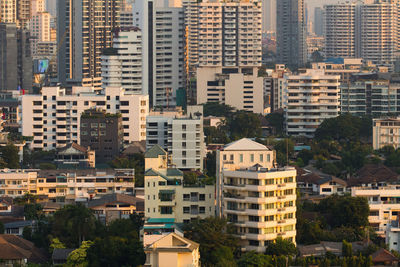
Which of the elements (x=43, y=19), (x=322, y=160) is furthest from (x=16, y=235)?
(x=43, y=19)

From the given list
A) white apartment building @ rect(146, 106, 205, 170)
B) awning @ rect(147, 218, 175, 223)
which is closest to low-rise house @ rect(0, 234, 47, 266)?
awning @ rect(147, 218, 175, 223)

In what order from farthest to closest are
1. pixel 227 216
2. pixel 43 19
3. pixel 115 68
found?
pixel 43 19 < pixel 115 68 < pixel 227 216

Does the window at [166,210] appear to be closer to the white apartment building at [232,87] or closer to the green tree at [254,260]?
the green tree at [254,260]

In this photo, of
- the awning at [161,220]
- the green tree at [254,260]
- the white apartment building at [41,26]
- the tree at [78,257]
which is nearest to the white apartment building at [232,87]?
the awning at [161,220]

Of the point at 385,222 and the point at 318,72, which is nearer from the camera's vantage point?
the point at 385,222

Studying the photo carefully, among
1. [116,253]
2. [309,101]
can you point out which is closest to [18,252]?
[116,253]

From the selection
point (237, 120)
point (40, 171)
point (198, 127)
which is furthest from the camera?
point (237, 120)

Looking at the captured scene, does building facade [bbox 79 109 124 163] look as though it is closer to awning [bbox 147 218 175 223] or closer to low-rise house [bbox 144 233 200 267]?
awning [bbox 147 218 175 223]

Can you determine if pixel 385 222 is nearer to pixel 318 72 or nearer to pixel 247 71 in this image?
pixel 318 72
